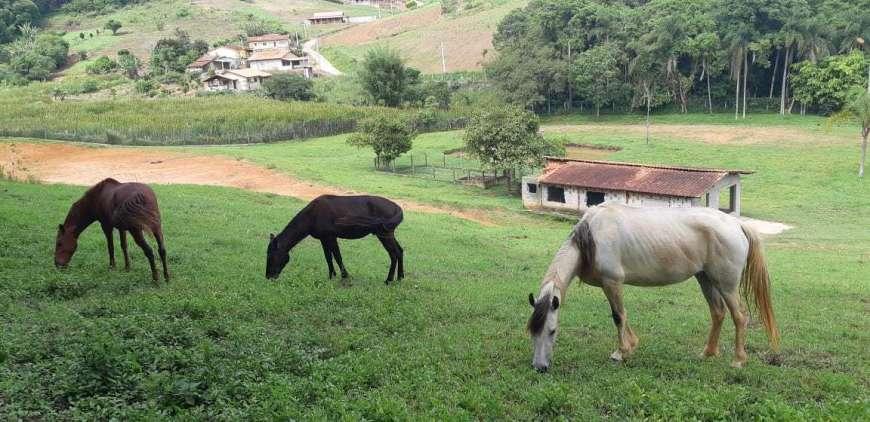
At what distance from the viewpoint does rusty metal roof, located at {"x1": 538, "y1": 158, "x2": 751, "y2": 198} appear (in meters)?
30.5

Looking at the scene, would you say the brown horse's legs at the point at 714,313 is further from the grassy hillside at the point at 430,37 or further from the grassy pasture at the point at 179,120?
the grassy hillside at the point at 430,37

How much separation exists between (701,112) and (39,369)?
226 feet

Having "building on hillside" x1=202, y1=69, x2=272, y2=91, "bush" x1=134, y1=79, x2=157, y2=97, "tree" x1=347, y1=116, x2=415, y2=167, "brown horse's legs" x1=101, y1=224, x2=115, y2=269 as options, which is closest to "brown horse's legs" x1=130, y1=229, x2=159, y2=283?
"brown horse's legs" x1=101, y1=224, x2=115, y2=269

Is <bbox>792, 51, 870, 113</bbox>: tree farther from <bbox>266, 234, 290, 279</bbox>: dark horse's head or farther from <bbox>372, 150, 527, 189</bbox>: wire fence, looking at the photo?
<bbox>266, 234, 290, 279</bbox>: dark horse's head

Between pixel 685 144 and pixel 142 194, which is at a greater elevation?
pixel 142 194

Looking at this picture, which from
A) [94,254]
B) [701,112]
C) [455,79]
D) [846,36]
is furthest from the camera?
[455,79]

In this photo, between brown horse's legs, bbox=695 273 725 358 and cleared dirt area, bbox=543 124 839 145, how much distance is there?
158ft

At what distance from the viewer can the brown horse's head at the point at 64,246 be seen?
480 inches

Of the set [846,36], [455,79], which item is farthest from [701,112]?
[455,79]

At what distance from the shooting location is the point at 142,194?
464 inches

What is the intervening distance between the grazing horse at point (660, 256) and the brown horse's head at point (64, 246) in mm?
8911

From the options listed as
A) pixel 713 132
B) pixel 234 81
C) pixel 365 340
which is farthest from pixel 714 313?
pixel 234 81

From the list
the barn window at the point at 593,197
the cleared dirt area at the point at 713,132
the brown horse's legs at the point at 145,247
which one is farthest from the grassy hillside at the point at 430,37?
the brown horse's legs at the point at 145,247

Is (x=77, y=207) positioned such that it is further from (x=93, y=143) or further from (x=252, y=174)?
(x=93, y=143)
